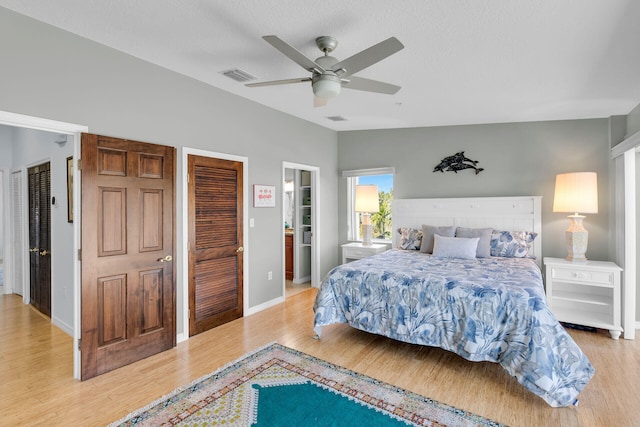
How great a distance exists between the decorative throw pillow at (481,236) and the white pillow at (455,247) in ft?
0.30

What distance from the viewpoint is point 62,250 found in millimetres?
3891

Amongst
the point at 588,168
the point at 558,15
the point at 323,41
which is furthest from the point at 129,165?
the point at 588,168

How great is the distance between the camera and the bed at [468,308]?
2414 mm

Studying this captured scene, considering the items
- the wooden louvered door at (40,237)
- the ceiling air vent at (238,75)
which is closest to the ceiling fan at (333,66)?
the ceiling air vent at (238,75)

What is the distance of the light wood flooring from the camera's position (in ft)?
7.60

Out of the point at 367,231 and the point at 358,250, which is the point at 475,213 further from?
the point at 358,250

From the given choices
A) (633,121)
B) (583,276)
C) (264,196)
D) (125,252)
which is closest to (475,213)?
(583,276)

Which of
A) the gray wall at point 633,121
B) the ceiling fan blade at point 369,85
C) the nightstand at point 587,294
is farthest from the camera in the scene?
the gray wall at point 633,121

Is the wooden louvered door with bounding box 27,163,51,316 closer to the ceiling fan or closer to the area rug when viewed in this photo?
the area rug

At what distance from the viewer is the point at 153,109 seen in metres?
3.29

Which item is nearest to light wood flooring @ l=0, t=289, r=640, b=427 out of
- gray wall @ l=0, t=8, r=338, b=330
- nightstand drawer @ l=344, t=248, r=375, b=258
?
gray wall @ l=0, t=8, r=338, b=330

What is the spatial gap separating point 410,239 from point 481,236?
0.96 metres

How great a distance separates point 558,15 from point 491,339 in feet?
7.71

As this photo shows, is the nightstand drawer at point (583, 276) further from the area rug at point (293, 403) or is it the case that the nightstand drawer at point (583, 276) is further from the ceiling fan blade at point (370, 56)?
the ceiling fan blade at point (370, 56)
